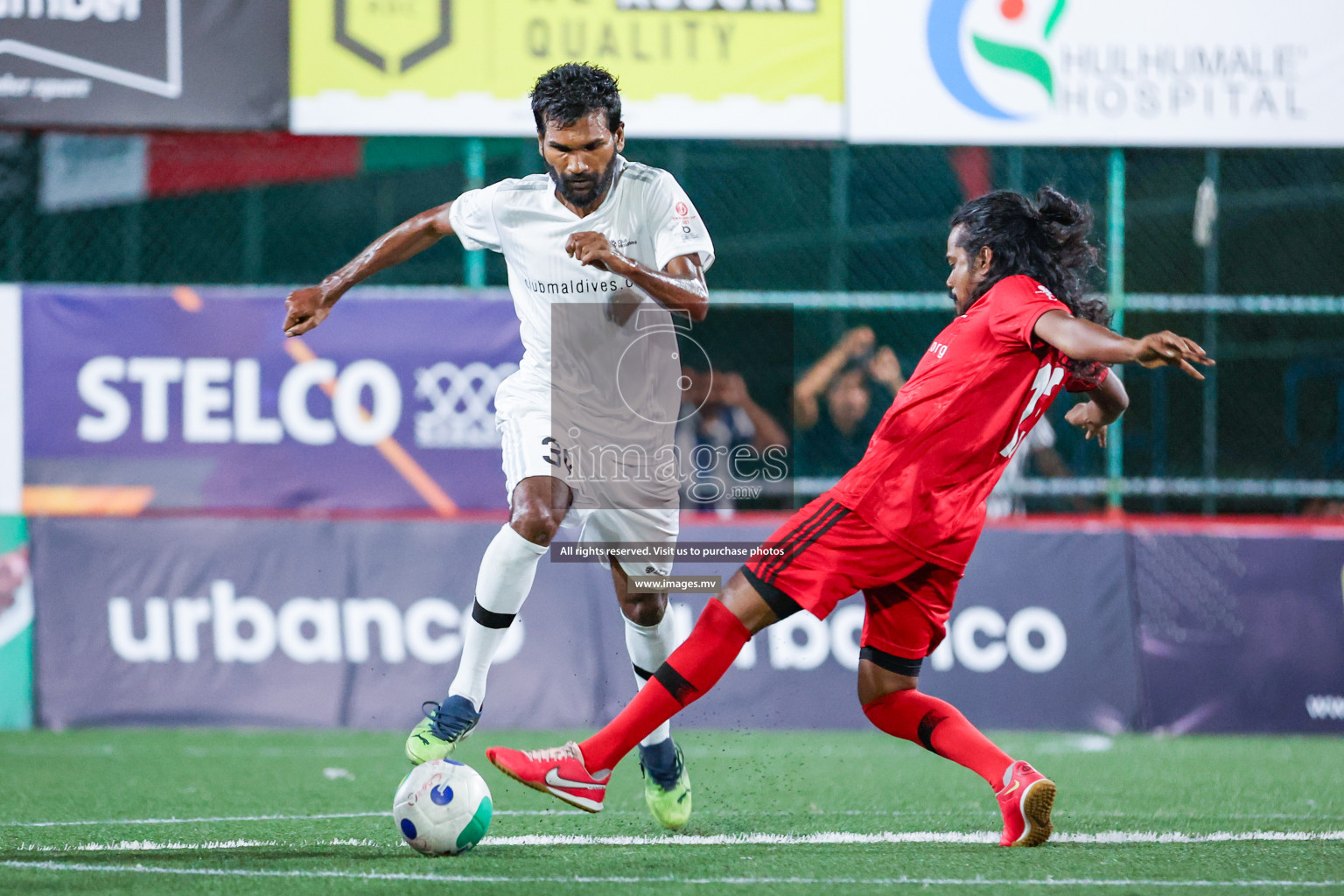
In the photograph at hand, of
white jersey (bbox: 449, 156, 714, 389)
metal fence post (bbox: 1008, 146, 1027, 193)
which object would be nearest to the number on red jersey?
white jersey (bbox: 449, 156, 714, 389)

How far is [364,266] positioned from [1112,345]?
2.37 m

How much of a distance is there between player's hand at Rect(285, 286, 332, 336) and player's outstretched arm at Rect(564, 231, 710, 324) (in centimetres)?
85

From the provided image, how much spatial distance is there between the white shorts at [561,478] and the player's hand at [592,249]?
0.69 metres

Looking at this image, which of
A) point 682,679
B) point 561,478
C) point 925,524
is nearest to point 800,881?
point 682,679

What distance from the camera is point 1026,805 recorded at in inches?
166

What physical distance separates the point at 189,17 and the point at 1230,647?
6.89 metres

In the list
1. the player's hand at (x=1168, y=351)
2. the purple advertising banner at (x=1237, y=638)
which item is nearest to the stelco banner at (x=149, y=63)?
the purple advertising banner at (x=1237, y=638)

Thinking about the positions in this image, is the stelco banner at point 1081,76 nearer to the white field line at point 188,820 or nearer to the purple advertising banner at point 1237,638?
the purple advertising banner at point 1237,638

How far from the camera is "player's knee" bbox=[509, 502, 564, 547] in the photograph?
4492 mm

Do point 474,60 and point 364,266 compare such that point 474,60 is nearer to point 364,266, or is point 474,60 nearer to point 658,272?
point 364,266

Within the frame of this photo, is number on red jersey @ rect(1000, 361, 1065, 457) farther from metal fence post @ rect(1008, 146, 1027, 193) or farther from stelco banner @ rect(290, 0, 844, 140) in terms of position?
metal fence post @ rect(1008, 146, 1027, 193)

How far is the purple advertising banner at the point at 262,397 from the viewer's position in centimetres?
826

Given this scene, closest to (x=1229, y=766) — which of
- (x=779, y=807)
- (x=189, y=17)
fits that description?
(x=779, y=807)

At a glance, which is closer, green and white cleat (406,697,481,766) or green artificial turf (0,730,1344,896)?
green artificial turf (0,730,1344,896)
